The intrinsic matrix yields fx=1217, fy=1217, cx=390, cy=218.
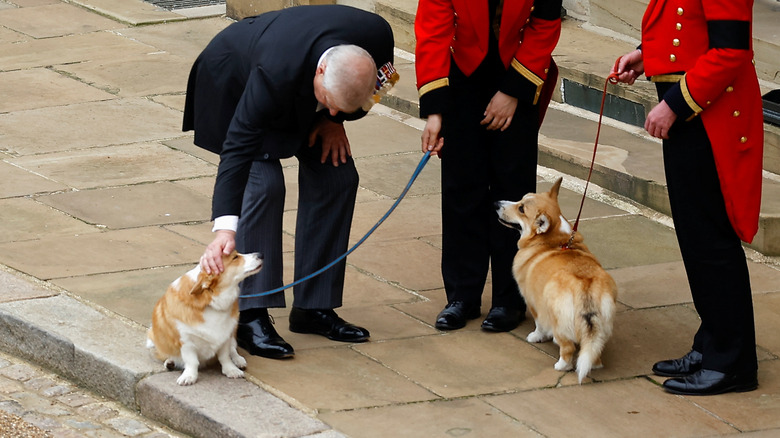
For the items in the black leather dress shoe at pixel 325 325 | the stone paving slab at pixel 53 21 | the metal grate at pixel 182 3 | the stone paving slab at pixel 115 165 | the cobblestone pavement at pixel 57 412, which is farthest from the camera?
the metal grate at pixel 182 3

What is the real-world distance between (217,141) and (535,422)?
5.49 ft

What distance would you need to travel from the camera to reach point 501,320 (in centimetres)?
522

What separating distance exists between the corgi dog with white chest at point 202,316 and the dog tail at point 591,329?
4.08 ft

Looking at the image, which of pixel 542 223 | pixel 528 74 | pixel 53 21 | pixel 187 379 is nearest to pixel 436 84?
pixel 528 74

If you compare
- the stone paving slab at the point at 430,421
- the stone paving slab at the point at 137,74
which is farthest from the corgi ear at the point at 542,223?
the stone paving slab at the point at 137,74

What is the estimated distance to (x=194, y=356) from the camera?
450 centimetres

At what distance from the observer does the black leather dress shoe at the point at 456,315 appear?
17.1ft

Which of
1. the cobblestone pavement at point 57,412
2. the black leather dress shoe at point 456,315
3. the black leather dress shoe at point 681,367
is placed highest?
the black leather dress shoe at point 681,367

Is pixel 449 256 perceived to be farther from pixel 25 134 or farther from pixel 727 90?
pixel 25 134

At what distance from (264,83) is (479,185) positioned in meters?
1.19

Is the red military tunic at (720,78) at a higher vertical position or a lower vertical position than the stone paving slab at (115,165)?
higher

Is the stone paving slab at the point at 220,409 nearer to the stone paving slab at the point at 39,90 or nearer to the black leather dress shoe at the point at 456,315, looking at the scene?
the black leather dress shoe at the point at 456,315

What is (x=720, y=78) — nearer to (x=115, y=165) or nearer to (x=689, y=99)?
(x=689, y=99)

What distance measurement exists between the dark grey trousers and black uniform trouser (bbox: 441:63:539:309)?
482 millimetres
